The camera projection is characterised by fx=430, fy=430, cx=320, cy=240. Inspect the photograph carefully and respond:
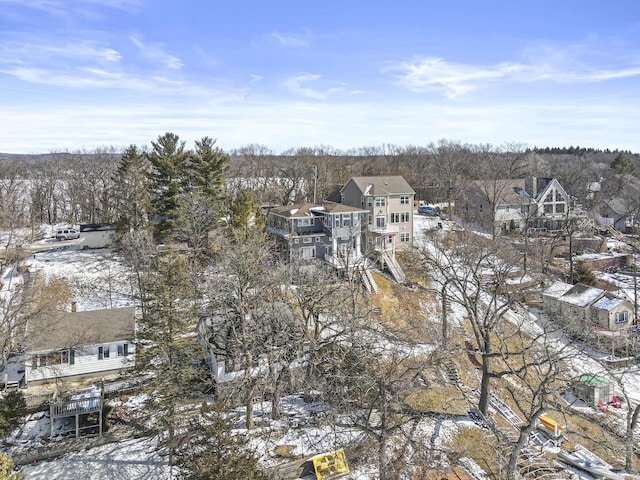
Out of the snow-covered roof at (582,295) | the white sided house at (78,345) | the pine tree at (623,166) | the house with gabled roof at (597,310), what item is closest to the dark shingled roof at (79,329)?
the white sided house at (78,345)

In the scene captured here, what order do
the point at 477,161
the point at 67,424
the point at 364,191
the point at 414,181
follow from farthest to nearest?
the point at 477,161, the point at 414,181, the point at 364,191, the point at 67,424

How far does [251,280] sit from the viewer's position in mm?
21688

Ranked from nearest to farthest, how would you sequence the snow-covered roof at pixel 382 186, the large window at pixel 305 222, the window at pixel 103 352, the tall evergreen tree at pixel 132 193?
the window at pixel 103 352 < the tall evergreen tree at pixel 132 193 < the large window at pixel 305 222 < the snow-covered roof at pixel 382 186

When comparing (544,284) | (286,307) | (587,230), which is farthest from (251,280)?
(587,230)

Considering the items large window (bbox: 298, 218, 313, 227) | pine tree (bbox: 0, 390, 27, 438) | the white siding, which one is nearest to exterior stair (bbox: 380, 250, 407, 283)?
large window (bbox: 298, 218, 313, 227)

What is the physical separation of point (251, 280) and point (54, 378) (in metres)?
12.6

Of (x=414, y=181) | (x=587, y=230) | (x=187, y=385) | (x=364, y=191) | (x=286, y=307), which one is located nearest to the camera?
(x=187, y=385)

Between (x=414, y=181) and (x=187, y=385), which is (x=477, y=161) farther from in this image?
(x=187, y=385)

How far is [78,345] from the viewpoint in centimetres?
2373

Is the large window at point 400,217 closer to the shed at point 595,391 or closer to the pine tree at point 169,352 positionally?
the shed at point 595,391

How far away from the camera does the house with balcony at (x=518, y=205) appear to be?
54188 mm

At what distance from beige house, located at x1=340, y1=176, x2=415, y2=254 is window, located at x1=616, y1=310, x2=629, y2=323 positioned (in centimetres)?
1825

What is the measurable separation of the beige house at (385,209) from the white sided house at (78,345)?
22465 millimetres

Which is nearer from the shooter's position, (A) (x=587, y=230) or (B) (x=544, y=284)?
(B) (x=544, y=284)
